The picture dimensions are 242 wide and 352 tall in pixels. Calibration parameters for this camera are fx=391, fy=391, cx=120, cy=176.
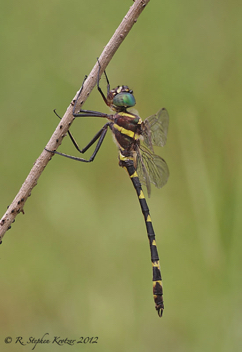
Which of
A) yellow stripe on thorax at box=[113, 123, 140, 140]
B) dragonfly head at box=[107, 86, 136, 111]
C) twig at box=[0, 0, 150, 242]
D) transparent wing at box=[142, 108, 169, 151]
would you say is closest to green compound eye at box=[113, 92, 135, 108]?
dragonfly head at box=[107, 86, 136, 111]

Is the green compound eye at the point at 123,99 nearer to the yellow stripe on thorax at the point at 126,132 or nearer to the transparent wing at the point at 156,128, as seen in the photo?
the yellow stripe on thorax at the point at 126,132


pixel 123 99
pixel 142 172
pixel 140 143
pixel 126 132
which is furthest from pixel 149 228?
pixel 123 99

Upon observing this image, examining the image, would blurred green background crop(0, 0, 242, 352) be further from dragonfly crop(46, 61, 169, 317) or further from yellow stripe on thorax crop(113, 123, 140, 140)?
yellow stripe on thorax crop(113, 123, 140, 140)

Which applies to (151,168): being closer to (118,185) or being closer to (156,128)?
(156,128)

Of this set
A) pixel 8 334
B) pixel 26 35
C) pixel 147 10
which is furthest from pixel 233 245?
pixel 26 35

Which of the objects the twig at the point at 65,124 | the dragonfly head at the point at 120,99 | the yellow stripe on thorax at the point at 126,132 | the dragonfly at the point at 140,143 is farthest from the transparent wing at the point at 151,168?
the twig at the point at 65,124

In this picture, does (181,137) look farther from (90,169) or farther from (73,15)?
(73,15)
